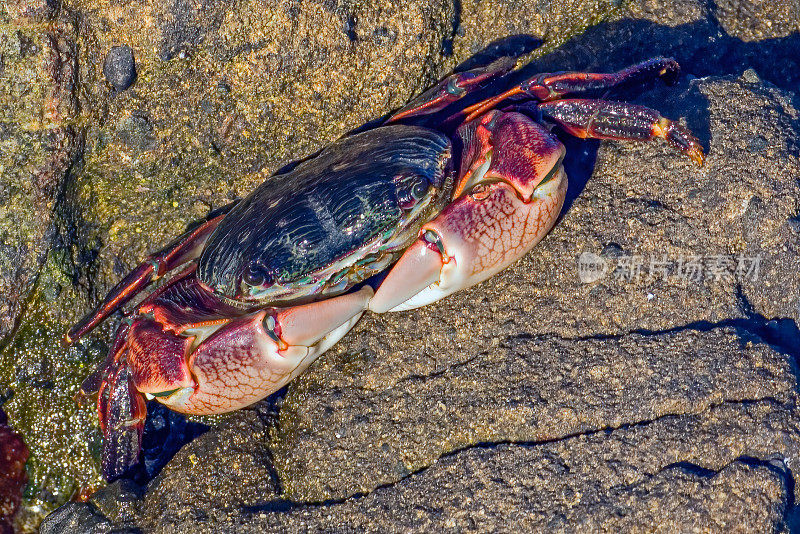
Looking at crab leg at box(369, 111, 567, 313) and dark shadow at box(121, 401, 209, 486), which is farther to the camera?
dark shadow at box(121, 401, 209, 486)

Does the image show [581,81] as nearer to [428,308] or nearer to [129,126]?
[428,308]

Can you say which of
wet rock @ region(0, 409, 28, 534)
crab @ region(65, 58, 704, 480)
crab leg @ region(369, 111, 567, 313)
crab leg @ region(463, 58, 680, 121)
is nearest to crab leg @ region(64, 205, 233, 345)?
crab @ region(65, 58, 704, 480)

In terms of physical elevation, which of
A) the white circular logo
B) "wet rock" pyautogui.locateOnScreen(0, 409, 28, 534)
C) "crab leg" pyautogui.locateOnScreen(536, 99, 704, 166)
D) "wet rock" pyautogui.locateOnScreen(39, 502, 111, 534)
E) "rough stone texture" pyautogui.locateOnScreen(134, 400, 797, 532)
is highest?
"crab leg" pyautogui.locateOnScreen(536, 99, 704, 166)

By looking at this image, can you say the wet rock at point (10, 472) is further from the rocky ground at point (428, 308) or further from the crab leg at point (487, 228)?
the crab leg at point (487, 228)

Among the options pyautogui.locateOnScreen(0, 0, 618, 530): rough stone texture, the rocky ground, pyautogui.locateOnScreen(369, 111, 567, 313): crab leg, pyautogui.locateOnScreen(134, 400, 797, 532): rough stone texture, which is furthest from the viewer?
pyautogui.locateOnScreen(0, 0, 618, 530): rough stone texture

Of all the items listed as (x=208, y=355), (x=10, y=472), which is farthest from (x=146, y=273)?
(x=10, y=472)

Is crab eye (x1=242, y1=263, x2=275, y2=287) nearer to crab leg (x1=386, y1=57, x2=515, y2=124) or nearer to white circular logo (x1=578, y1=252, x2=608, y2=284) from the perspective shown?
crab leg (x1=386, y1=57, x2=515, y2=124)
